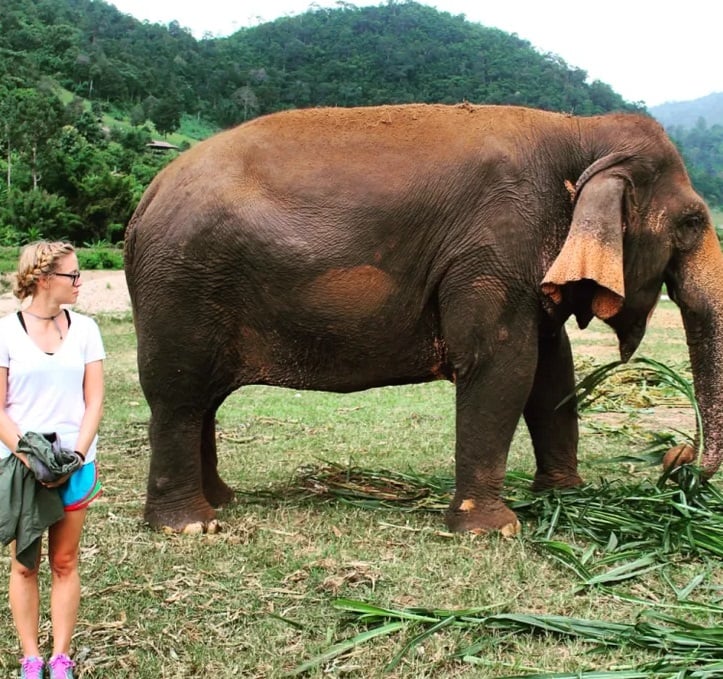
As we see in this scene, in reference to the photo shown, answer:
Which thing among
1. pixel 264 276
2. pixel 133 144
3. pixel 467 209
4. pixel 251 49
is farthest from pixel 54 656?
pixel 251 49

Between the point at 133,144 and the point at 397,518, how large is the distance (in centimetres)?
5360

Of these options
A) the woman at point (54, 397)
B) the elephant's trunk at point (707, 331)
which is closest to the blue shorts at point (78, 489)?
the woman at point (54, 397)

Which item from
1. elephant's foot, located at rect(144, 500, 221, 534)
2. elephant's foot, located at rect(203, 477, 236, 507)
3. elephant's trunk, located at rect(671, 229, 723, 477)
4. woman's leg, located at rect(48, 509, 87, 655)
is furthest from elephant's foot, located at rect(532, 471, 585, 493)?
woman's leg, located at rect(48, 509, 87, 655)

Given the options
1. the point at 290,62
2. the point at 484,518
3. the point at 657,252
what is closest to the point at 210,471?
the point at 484,518

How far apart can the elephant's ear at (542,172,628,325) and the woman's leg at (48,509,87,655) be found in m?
2.61

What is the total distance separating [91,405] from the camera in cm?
313

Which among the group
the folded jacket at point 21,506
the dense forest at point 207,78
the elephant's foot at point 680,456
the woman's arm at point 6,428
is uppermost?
the dense forest at point 207,78

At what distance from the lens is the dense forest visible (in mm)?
43781

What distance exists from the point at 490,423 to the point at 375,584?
1205mm

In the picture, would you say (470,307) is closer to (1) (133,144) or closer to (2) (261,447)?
(2) (261,447)

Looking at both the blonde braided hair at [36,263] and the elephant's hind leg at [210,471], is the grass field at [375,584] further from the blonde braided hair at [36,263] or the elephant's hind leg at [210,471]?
the blonde braided hair at [36,263]

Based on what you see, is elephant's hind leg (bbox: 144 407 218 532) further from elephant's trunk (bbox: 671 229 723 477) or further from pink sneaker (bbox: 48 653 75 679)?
elephant's trunk (bbox: 671 229 723 477)

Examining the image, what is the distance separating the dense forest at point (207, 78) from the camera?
43.8 meters

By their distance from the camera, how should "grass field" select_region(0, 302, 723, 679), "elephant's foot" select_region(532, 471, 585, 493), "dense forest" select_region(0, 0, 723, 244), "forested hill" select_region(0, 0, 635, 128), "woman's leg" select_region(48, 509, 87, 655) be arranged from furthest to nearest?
"forested hill" select_region(0, 0, 635, 128)
"dense forest" select_region(0, 0, 723, 244)
"elephant's foot" select_region(532, 471, 585, 493)
"grass field" select_region(0, 302, 723, 679)
"woman's leg" select_region(48, 509, 87, 655)
